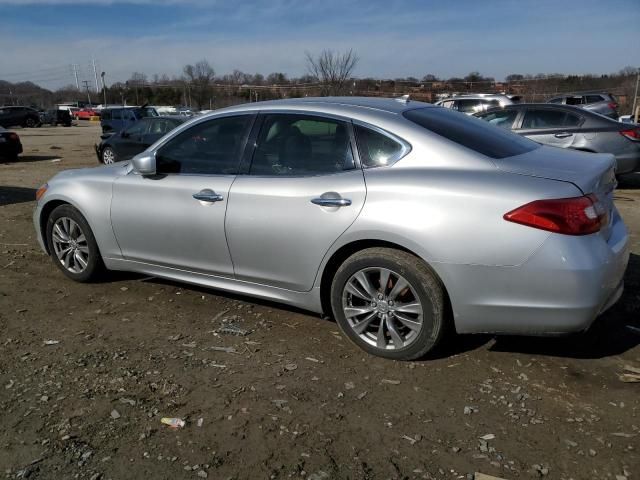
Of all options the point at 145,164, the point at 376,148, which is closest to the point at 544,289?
the point at 376,148

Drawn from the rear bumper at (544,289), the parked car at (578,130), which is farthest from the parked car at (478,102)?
the rear bumper at (544,289)

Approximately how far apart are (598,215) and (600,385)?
3.17 ft

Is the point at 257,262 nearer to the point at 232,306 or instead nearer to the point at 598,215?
the point at 232,306

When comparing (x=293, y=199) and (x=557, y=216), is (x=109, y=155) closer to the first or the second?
(x=293, y=199)

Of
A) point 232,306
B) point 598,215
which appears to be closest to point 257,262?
point 232,306

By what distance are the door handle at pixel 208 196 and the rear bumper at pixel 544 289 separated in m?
1.67

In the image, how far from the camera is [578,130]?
972cm

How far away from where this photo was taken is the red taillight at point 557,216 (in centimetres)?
295

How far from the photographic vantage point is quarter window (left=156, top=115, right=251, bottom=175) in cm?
408

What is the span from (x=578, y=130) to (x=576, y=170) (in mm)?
7269

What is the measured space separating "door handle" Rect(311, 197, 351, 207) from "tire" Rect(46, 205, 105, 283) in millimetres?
2294

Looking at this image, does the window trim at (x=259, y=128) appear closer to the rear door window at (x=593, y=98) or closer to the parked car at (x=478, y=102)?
the parked car at (x=478, y=102)

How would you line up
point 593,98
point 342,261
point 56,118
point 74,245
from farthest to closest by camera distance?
point 56,118
point 593,98
point 74,245
point 342,261

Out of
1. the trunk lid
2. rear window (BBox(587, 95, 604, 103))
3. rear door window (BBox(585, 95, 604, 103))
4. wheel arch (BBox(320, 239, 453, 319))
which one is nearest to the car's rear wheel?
wheel arch (BBox(320, 239, 453, 319))
